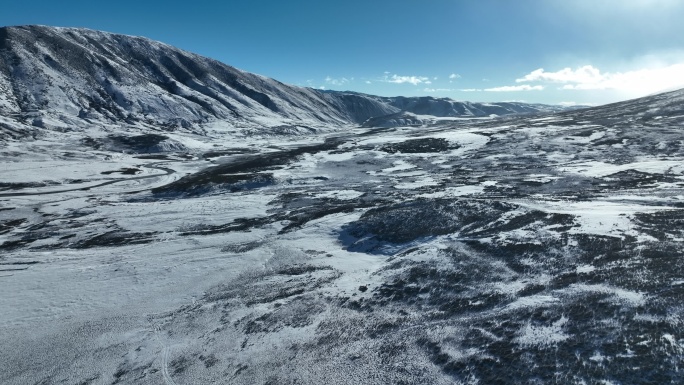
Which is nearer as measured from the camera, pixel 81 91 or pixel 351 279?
pixel 351 279

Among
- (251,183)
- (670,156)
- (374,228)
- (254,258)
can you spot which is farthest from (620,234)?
(670,156)

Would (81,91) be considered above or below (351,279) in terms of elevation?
above

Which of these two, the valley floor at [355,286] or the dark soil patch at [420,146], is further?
the dark soil patch at [420,146]

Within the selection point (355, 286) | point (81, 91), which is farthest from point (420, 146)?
point (81, 91)

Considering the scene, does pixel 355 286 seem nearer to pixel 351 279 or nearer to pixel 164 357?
pixel 351 279

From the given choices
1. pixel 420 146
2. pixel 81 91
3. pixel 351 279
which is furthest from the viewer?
pixel 81 91

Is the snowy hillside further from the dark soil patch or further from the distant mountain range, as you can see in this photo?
the distant mountain range

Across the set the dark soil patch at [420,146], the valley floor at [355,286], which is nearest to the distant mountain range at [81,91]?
the dark soil patch at [420,146]

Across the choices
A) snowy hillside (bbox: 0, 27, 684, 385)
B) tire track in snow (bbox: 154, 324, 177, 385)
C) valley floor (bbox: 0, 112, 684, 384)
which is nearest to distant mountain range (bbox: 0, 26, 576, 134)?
snowy hillside (bbox: 0, 27, 684, 385)

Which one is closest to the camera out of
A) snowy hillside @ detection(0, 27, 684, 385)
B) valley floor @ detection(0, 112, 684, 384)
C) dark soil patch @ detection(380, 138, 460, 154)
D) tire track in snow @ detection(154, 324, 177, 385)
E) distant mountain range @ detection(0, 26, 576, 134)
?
valley floor @ detection(0, 112, 684, 384)

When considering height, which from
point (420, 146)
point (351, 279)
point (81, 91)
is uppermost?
point (81, 91)

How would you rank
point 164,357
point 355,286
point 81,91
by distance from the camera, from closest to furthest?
1. point 164,357
2. point 355,286
3. point 81,91

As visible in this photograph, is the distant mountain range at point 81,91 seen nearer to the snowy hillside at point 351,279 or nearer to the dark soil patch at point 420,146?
the snowy hillside at point 351,279
